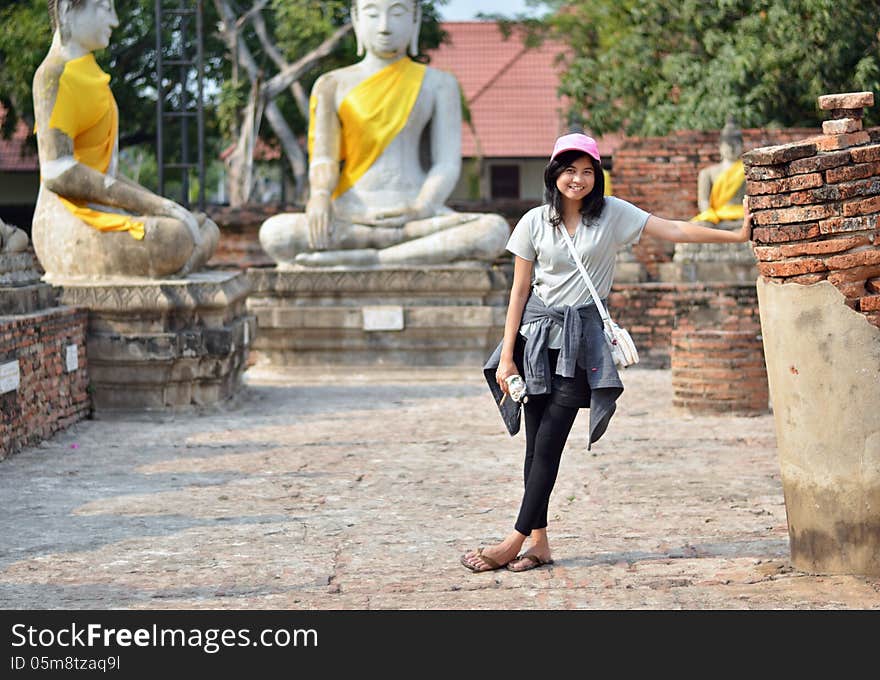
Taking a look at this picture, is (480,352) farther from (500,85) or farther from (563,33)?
(500,85)

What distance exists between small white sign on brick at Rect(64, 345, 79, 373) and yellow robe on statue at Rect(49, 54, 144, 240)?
2.84ft

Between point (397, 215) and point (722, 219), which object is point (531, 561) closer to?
point (397, 215)

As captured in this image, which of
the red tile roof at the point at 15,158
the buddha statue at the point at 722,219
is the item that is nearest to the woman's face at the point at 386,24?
the buddha statue at the point at 722,219

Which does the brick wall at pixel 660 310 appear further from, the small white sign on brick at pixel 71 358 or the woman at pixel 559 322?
the woman at pixel 559 322

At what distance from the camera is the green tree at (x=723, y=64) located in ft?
54.0

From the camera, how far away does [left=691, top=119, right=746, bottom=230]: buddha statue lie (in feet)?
49.0

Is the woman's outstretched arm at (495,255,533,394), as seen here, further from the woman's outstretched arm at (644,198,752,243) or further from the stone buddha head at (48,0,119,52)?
the stone buddha head at (48,0,119,52)

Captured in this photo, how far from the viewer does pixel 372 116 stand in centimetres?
1253

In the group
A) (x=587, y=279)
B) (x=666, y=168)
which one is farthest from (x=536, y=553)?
(x=666, y=168)

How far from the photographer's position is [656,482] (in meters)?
6.93

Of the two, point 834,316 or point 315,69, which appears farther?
point 315,69

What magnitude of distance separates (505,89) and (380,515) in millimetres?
25343

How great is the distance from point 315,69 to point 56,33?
53.8ft

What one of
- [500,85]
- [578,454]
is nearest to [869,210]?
[578,454]
